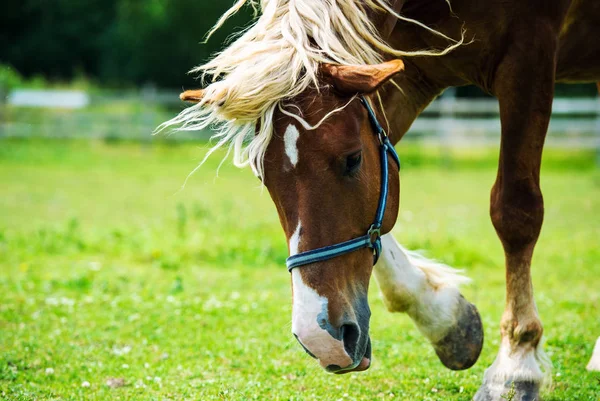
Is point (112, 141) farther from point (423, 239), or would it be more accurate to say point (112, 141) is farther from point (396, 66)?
point (396, 66)

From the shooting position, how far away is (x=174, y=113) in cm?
2303

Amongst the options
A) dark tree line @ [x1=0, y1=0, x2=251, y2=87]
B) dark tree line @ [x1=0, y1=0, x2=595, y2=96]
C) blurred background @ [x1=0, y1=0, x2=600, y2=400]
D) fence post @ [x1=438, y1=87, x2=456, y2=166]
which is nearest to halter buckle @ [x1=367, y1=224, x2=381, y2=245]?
blurred background @ [x1=0, y1=0, x2=600, y2=400]

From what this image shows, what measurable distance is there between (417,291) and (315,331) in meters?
1.37

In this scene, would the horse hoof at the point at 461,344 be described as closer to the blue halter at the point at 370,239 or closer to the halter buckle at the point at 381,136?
the blue halter at the point at 370,239

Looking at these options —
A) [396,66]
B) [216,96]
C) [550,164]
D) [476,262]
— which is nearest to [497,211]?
[396,66]

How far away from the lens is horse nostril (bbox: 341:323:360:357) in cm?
279

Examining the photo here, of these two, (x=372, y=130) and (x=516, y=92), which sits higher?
(x=516, y=92)

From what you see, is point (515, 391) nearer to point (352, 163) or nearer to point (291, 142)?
point (352, 163)

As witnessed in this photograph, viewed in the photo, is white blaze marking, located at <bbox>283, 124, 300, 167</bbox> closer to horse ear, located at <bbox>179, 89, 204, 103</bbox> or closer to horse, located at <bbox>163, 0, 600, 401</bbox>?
horse, located at <bbox>163, 0, 600, 401</bbox>

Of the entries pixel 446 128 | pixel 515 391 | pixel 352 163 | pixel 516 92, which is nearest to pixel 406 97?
pixel 516 92

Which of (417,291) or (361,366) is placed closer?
(361,366)

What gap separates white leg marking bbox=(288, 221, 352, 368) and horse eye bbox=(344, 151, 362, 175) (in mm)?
478

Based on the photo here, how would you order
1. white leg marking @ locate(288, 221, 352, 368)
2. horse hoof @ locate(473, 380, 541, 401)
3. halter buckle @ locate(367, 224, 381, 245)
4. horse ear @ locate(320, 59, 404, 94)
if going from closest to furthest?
1. white leg marking @ locate(288, 221, 352, 368)
2. horse ear @ locate(320, 59, 404, 94)
3. halter buckle @ locate(367, 224, 381, 245)
4. horse hoof @ locate(473, 380, 541, 401)

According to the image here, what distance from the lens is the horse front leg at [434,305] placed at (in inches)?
152
